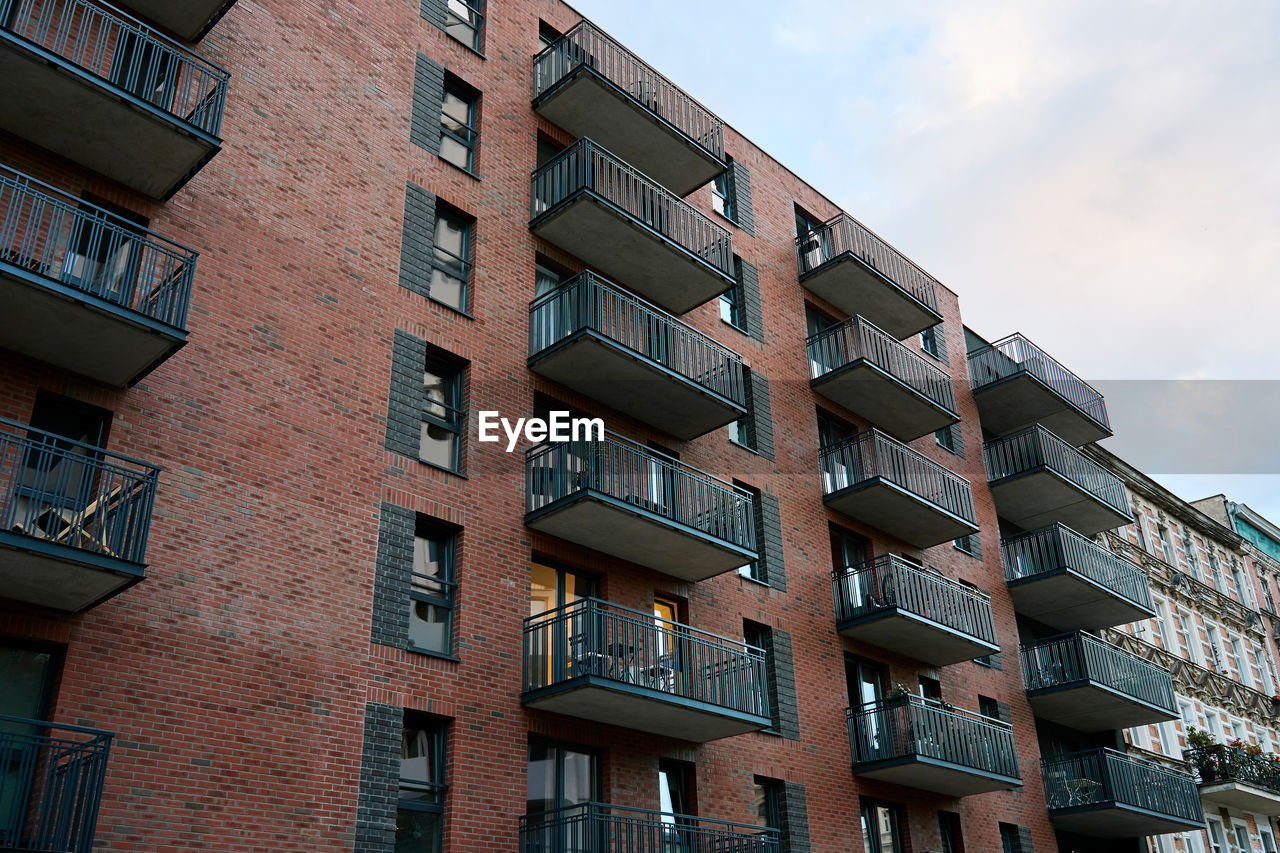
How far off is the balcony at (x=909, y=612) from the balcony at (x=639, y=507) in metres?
3.55

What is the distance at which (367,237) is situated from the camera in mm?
16719

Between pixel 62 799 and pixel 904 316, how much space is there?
21.2 meters

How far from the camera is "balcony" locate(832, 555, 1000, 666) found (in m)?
21.3

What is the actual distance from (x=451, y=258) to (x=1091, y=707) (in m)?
18.1

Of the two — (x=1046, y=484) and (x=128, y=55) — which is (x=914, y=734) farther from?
(x=128, y=55)

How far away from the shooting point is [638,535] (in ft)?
57.5

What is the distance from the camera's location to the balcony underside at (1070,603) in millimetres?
26844

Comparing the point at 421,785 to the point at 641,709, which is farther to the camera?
the point at 641,709

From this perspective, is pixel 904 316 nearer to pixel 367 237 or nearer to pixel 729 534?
pixel 729 534

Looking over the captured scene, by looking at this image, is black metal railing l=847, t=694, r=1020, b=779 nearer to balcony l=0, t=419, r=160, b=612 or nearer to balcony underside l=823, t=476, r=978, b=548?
balcony underside l=823, t=476, r=978, b=548

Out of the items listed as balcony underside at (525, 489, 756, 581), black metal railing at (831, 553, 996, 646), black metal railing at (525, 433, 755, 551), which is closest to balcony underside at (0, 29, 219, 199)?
black metal railing at (525, 433, 755, 551)

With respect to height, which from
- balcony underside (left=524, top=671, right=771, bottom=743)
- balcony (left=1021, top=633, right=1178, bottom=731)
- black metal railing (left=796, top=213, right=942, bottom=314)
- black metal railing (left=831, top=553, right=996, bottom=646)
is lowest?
balcony underside (left=524, top=671, right=771, bottom=743)

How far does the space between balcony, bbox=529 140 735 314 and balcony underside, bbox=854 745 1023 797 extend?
29.5 feet

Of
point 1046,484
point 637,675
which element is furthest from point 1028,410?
point 637,675
